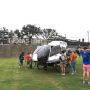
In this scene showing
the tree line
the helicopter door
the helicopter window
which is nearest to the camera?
the helicopter door

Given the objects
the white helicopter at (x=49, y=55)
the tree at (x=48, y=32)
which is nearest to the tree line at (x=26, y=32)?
the tree at (x=48, y=32)

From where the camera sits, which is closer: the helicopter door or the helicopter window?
the helicopter door

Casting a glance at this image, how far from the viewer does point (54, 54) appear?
28734 mm

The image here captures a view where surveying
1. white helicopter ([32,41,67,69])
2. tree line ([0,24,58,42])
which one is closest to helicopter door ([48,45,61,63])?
white helicopter ([32,41,67,69])

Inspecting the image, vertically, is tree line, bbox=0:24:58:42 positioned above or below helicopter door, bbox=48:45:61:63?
above

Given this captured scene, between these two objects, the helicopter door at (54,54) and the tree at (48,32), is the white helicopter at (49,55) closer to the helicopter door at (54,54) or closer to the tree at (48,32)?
the helicopter door at (54,54)

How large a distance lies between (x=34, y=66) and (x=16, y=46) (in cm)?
3596

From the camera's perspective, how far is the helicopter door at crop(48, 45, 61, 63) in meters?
28.2

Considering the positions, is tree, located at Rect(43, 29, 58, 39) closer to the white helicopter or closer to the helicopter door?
the white helicopter

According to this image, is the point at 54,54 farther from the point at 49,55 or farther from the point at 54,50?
the point at 54,50

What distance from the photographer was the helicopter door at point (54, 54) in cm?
2817

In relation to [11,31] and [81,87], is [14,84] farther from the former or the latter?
[11,31]

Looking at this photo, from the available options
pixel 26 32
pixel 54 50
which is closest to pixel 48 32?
pixel 26 32

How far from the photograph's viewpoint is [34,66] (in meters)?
34.8
